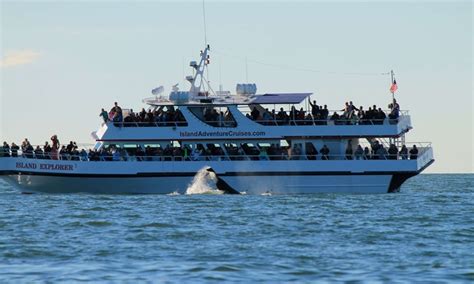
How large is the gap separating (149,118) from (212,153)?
2.78 meters

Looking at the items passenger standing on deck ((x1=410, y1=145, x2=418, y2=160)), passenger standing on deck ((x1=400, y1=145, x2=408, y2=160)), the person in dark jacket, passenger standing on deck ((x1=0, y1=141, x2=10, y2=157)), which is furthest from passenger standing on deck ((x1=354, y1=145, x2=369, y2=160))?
passenger standing on deck ((x1=0, y1=141, x2=10, y2=157))

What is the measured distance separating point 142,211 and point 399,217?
7652mm

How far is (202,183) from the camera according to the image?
42.0 m

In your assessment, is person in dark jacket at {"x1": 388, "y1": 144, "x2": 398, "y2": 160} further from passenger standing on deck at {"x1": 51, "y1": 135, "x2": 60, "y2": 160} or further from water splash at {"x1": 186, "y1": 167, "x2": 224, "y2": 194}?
passenger standing on deck at {"x1": 51, "y1": 135, "x2": 60, "y2": 160}

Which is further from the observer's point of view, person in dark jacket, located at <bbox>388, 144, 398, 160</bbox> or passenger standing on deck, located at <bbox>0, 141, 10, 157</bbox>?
passenger standing on deck, located at <bbox>0, 141, 10, 157</bbox>

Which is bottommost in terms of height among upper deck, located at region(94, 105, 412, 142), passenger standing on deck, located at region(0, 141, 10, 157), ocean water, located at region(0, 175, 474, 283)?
ocean water, located at region(0, 175, 474, 283)

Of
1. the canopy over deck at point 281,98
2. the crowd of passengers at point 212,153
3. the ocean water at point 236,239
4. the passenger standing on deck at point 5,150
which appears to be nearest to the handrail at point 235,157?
the crowd of passengers at point 212,153

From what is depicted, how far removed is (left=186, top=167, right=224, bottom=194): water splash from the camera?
42.0 meters

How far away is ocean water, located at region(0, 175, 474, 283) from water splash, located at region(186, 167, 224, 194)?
267 centimetres

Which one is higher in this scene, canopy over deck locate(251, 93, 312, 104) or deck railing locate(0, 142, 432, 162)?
canopy over deck locate(251, 93, 312, 104)

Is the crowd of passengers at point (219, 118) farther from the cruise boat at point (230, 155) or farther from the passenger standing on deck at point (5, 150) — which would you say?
the passenger standing on deck at point (5, 150)

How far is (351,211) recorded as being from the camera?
34.2 meters

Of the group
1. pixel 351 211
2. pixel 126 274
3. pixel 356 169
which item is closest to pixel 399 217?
pixel 351 211

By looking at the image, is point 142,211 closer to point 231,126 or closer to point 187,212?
point 187,212
